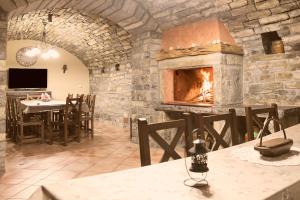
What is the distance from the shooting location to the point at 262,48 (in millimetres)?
4164

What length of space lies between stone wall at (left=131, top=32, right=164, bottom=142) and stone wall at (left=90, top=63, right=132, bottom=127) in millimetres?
1996

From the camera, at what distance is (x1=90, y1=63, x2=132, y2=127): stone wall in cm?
769

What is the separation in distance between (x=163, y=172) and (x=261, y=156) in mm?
621

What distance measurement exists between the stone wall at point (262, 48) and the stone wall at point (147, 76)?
150 cm

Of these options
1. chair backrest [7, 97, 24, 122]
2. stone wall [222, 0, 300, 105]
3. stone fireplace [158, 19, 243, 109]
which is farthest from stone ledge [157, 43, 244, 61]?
chair backrest [7, 97, 24, 122]

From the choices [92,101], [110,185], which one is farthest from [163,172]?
[92,101]

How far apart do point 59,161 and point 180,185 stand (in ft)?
11.0

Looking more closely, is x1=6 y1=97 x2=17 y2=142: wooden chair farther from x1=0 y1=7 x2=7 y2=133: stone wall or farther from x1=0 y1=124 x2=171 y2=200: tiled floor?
x1=0 y1=7 x2=7 y2=133: stone wall

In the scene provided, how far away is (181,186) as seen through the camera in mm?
1185

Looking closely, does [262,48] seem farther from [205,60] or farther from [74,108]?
[74,108]

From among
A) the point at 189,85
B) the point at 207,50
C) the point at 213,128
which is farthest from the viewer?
the point at 189,85

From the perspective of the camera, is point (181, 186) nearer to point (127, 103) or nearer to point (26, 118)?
point (26, 118)

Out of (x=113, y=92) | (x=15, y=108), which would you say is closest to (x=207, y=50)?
(x=15, y=108)

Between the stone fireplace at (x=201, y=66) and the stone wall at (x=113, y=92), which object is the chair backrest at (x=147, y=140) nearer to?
the stone fireplace at (x=201, y=66)
